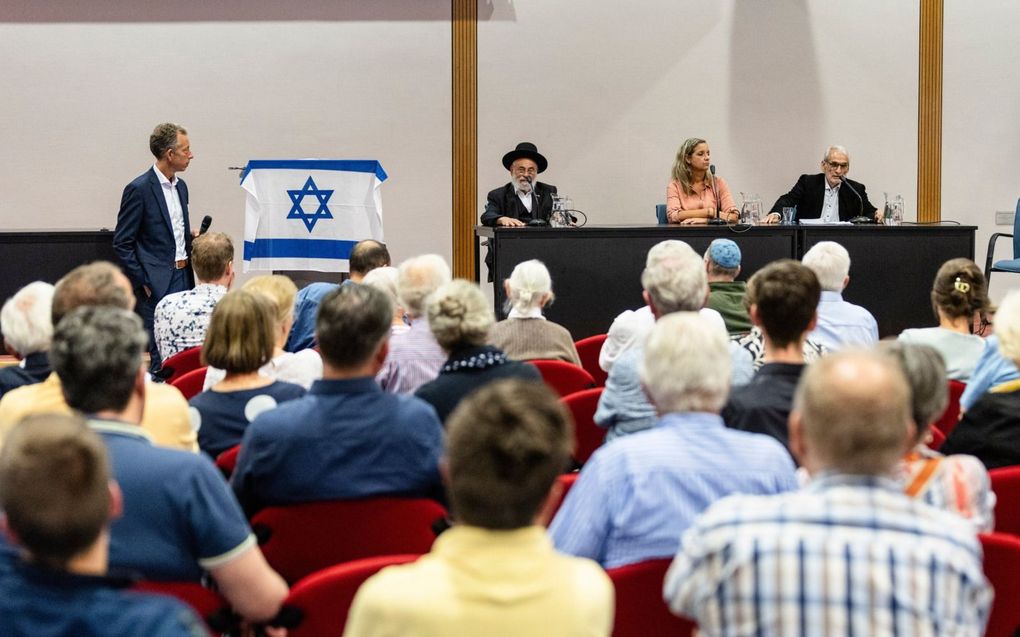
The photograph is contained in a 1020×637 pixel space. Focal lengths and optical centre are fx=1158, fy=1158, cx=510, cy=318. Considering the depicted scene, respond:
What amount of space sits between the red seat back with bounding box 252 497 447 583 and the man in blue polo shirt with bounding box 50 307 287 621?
21 centimetres

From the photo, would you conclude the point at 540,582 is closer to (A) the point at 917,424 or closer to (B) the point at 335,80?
(A) the point at 917,424

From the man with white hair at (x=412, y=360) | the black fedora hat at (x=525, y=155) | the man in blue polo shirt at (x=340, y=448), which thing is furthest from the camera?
the black fedora hat at (x=525, y=155)

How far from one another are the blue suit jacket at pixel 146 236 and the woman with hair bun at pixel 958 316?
435cm

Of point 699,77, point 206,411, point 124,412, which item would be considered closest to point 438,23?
point 699,77

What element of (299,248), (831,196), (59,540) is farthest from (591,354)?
(59,540)

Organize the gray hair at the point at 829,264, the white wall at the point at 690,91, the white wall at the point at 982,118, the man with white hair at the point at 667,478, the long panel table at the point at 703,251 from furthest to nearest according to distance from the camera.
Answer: the white wall at the point at 982,118 → the white wall at the point at 690,91 → the long panel table at the point at 703,251 → the gray hair at the point at 829,264 → the man with white hair at the point at 667,478

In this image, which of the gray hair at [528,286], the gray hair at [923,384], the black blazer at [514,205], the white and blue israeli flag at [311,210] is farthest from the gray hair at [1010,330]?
the black blazer at [514,205]

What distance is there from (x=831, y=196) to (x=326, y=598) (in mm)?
6796

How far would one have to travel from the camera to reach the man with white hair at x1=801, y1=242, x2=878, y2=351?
14.1 ft

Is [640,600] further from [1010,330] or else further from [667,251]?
[667,251]

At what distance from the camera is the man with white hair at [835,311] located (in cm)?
429

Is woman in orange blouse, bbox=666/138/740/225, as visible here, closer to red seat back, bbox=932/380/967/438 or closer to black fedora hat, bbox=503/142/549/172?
black fedora hat, bbox=503/142/549/172

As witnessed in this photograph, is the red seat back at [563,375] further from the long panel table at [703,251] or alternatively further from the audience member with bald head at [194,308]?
the long panel table at [703,251]

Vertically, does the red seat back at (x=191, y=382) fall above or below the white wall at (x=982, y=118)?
below
